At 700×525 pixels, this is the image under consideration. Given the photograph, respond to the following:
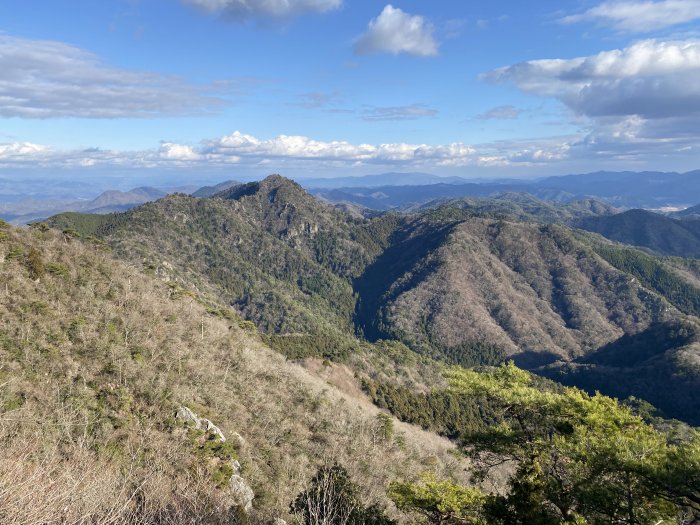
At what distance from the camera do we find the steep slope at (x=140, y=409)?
21078 millimetres

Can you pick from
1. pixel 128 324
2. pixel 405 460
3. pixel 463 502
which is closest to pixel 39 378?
pixel 128 324

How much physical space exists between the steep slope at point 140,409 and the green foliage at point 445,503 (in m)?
9.13

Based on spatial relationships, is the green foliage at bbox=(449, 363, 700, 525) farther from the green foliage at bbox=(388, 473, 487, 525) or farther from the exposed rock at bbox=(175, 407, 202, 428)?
the exposed rock at bbox=(175, 407, 202, 428)

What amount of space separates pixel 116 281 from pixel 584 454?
56.3 metres

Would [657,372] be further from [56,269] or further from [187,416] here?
[56,269]

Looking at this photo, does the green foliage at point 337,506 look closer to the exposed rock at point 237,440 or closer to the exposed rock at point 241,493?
the exposed rock at point 241,493

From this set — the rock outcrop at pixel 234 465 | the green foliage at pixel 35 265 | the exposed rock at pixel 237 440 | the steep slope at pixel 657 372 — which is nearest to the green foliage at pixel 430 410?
the steep slope at pixel 657 372

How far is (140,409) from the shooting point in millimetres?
35625

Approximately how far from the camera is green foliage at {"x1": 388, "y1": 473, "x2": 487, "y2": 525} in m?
16.5

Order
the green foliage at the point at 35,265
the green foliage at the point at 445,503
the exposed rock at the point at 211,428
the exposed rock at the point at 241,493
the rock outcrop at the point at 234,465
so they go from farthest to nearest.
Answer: the green foliage at the point at 35,265
the exposed rock at the point at 211,428
the rock outcrop at the point at 234,465
the exposed rock at the point at 241,493
the green foliage at the point at 445,503

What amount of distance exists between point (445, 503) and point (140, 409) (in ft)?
96.6

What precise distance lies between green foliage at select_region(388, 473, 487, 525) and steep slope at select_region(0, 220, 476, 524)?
9.13 m

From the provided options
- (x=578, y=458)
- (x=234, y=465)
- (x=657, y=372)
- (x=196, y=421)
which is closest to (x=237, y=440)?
(x=234, y=465)

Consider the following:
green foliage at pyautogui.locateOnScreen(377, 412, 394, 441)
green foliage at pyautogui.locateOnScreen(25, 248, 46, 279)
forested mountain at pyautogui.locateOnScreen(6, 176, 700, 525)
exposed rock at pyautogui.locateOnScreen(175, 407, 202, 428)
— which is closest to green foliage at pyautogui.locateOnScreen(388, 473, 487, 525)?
forested mountain at pyautogui.locateOnScreen(6, 176, 700, 525)
